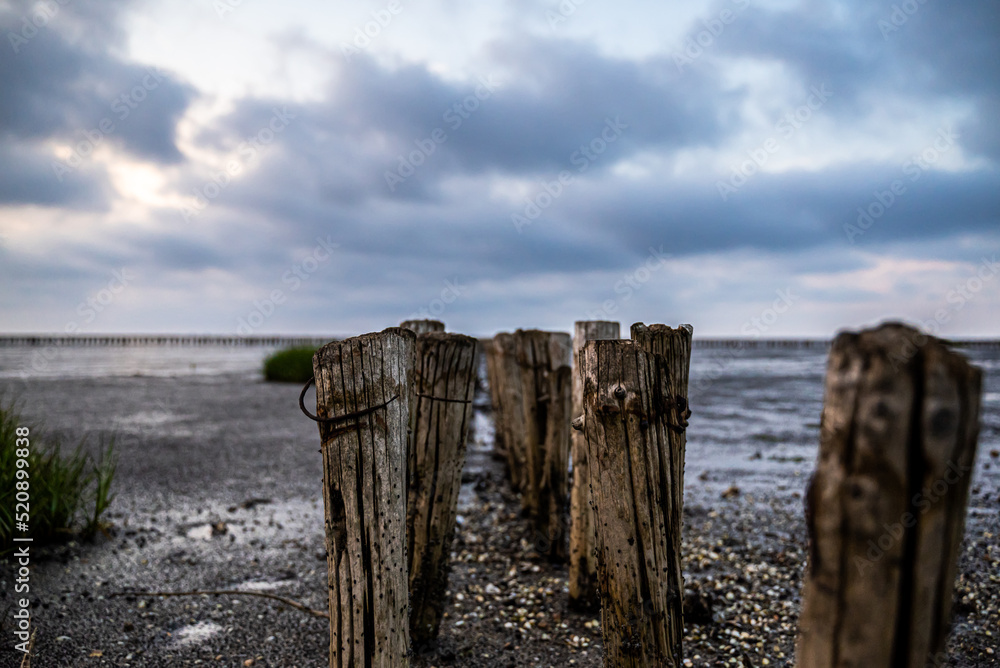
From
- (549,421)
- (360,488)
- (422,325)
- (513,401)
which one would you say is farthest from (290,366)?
(360,488)

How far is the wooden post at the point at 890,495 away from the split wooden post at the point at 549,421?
4.37 metres

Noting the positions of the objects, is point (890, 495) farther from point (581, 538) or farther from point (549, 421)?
point (549, 421)

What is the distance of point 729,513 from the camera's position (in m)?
7.18

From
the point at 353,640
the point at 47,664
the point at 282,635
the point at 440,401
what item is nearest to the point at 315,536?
the point at 282,635

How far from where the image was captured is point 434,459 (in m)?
4.09

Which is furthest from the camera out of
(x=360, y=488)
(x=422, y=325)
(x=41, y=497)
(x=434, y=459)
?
(x=41, y=497)

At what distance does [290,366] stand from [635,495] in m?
22.2

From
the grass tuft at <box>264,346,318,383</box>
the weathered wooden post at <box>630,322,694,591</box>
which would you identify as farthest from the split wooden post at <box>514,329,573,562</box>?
the grass tuft at <box>264,346,318,383</box>

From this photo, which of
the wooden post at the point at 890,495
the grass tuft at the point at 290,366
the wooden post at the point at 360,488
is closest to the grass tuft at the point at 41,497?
the wooden post at the point at 360,488

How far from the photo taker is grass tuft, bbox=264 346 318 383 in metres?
23.0

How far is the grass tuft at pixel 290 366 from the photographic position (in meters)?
23.0

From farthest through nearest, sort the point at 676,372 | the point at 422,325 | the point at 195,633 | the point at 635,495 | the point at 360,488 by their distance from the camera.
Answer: the point at 422,325 < the point at 195,633 < the point at 676,372 < the point at 635,495 < the point at 360,488

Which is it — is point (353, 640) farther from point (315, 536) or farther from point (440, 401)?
point (315, 536)

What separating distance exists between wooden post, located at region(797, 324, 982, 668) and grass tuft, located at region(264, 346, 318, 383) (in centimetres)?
2251
